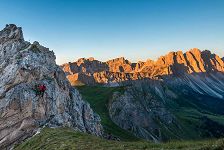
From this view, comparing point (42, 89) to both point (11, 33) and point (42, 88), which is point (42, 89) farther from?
point (11, 33)

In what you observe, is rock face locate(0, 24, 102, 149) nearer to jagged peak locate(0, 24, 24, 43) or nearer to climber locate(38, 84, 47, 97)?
climber locate(38, 84, 47, 97)

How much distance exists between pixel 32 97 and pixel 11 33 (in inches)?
1590

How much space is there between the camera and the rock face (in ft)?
219

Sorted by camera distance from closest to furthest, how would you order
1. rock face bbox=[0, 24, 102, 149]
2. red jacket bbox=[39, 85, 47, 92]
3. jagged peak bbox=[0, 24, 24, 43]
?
rock face bbox=[0, 24, 102, 149]
red jacket bbox=[39, 85, 47, 92]
jagged peak bbox=[0, 24, 24, 43]

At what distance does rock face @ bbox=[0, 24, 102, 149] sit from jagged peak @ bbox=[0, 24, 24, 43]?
1503mm

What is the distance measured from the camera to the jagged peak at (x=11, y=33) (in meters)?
99.8

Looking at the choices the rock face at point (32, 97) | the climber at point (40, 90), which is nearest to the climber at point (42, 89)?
the climber at point (40, 90)

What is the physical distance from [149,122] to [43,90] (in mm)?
136410

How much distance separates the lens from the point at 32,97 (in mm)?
70188

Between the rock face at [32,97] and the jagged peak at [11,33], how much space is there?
1503mm

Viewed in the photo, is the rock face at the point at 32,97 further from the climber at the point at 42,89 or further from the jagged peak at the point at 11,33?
the jagged peak at the point at 11,33

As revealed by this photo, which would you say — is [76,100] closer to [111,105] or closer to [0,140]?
[0,140]

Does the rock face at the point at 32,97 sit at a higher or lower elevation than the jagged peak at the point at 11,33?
lower

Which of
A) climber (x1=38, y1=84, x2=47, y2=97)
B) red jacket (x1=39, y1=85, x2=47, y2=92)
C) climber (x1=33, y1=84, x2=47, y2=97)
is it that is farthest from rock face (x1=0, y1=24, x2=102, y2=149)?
red jacket (x1=39, y1=85, x2=47, y2=92)
